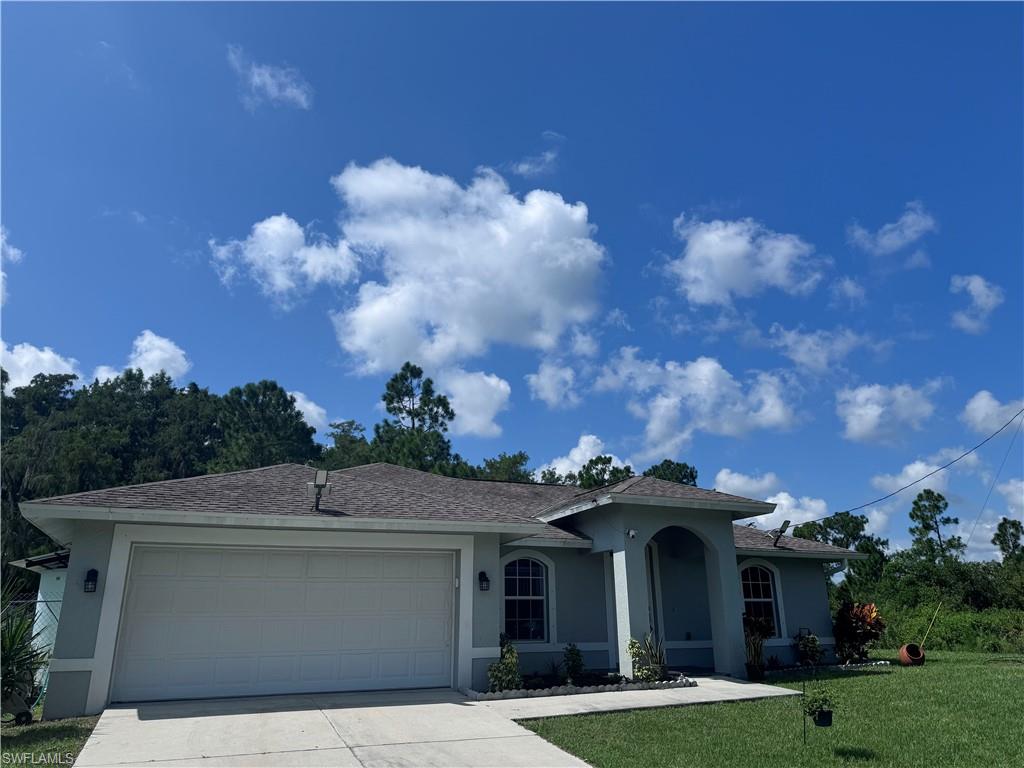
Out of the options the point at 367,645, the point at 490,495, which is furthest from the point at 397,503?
the point at 490,495

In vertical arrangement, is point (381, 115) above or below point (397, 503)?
above

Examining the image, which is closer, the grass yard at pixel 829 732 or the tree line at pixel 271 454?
the grass yard at pixel 829 732

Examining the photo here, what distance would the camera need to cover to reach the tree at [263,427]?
42.5m

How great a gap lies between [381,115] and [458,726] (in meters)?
11.0

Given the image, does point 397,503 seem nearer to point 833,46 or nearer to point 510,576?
point 510,576

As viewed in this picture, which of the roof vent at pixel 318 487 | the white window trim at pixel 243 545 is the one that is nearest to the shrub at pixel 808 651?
the white window trim at pixel 243 545

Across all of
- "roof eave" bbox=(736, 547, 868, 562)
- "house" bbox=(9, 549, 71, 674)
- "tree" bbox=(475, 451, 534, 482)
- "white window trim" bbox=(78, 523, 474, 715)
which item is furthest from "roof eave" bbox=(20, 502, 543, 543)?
"tree" bbox=(475, 451, 534, 482)

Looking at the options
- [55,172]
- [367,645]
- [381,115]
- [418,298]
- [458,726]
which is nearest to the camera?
[458,726]

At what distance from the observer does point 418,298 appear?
627 inches

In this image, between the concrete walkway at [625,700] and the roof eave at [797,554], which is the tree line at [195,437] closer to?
the roof eave at [797,554]

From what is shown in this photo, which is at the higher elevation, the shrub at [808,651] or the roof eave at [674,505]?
the roof eave at [674,505]

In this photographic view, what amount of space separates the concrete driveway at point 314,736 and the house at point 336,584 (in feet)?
2.45

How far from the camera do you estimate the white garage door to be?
30.8ft

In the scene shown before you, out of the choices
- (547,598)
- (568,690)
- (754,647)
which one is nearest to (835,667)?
(754,647)
